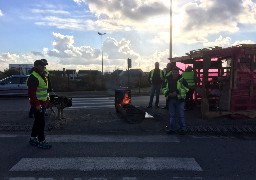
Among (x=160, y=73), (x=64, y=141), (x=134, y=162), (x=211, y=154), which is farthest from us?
(x=160, y=73)

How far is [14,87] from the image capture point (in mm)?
22922

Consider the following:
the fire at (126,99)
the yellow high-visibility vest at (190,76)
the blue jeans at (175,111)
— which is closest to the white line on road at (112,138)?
the blue jeans at (175,111)

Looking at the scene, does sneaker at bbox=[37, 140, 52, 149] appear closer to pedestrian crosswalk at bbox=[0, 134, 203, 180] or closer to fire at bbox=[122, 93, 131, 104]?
pedestrian crosswalk at bbox=[0, 134, 203, 180]

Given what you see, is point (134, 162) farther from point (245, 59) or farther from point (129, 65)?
point (129, 65)

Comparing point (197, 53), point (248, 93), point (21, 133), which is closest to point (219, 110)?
point (248, 93)

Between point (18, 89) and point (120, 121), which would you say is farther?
point (18, 89)

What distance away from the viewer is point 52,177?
19.6ft

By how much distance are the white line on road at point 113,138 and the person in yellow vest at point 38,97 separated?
28.1 inches

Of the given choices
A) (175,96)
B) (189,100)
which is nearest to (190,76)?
(189,100)

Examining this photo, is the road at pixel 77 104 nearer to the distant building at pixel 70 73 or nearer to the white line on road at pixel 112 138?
the white line on road at pixel 112 138

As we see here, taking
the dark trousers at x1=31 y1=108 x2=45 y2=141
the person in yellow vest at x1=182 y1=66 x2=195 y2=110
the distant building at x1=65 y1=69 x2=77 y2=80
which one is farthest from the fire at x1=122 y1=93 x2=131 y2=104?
the distant building at x1=65 y1=69 x2=77 y2=80

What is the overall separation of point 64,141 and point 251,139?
4.26 meters

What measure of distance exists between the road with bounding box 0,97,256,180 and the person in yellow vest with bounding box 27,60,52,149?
25cm

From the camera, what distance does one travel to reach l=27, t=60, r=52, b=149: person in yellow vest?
7.98m
